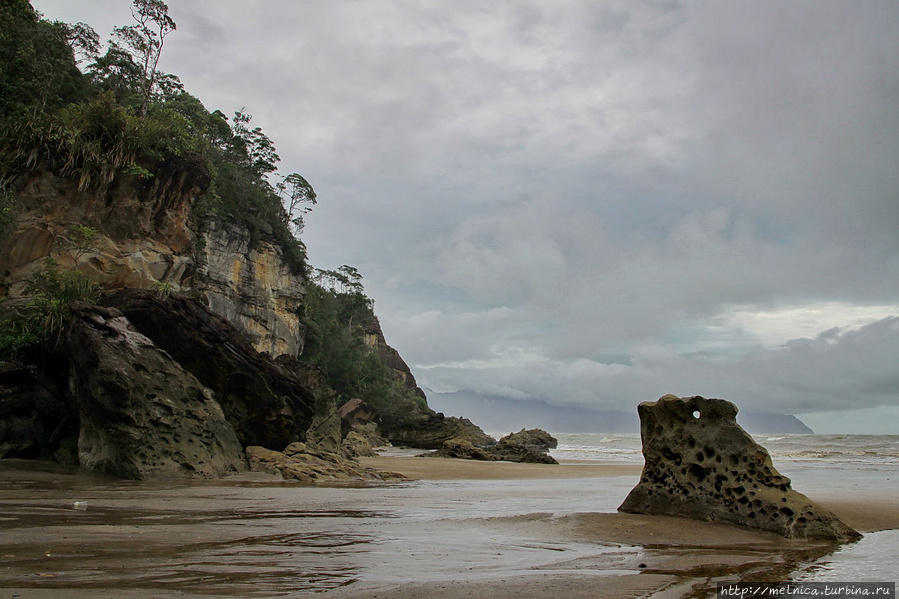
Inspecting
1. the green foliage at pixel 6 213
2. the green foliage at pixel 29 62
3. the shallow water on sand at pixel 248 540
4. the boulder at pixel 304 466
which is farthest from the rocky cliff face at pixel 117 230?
the shallow water on sand at pixel 248 540

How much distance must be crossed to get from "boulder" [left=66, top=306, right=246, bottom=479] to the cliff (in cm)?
3

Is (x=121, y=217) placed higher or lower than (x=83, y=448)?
higher

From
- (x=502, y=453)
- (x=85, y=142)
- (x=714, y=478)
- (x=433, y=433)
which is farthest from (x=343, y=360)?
(x=714, y=478)

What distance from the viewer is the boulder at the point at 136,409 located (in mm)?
12070

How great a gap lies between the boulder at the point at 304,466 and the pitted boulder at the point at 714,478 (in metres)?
8.26

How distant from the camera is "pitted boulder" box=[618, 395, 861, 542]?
669cm

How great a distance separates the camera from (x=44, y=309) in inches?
652

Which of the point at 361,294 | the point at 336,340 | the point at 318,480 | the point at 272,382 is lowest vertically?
the point at 318,480

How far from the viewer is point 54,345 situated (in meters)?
16.0

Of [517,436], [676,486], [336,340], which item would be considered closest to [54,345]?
[676,486]

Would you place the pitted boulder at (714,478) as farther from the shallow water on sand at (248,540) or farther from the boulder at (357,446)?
the boulder at (357,446)

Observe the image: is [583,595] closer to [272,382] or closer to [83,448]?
[83,448]

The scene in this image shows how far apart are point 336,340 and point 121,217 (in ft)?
107

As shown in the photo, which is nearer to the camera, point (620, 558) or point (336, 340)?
point (620, 558)
